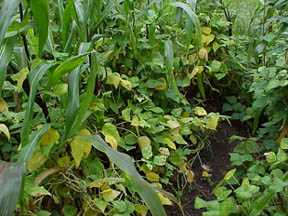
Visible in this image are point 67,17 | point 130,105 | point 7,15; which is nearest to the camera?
point 7,15

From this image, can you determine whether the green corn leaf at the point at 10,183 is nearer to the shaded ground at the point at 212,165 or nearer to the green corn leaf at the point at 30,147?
the green corn leaf at the point at 30,147

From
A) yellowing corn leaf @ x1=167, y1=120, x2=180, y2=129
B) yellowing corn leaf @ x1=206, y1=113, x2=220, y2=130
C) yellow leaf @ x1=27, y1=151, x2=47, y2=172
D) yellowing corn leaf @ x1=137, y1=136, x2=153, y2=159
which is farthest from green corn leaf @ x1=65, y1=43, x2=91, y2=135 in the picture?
yellowing corn leaf @ x1=206, y1=113, x2=220, y2=130

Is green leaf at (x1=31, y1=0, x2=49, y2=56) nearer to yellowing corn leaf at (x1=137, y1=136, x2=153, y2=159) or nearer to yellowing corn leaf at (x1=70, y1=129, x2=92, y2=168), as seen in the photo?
yellowing corn leaf at (x1=70, y1=129, x2=92, y2=168)

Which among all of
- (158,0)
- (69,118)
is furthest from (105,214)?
(158,0)

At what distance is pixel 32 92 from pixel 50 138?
169 mm

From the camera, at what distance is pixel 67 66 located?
119 cm

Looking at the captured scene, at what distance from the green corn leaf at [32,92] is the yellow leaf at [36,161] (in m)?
0.07

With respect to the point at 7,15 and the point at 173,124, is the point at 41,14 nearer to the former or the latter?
the point at 7,15

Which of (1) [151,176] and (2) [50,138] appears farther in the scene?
(1) [151,176]

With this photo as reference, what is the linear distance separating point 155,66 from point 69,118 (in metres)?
0.78

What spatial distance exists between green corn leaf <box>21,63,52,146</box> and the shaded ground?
0.65 meters

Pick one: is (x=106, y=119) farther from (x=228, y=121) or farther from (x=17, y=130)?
(x=228, y=121)

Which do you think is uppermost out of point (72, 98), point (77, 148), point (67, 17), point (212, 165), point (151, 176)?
point (67, 17)

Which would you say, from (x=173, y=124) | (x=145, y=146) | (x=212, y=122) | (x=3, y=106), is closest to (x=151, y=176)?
(x=145, y=146)
